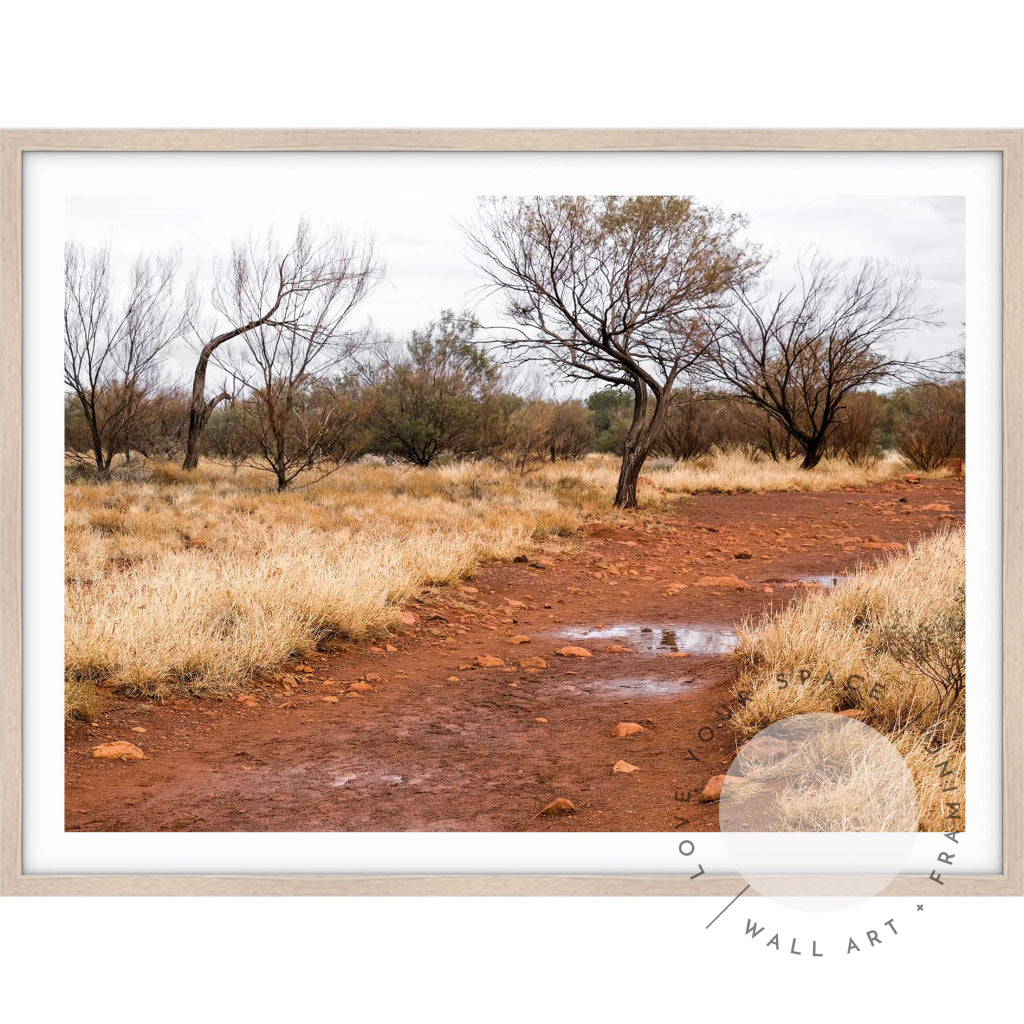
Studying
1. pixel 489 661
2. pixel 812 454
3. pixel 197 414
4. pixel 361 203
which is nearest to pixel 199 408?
pixel 197 414

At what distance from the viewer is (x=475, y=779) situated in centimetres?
319

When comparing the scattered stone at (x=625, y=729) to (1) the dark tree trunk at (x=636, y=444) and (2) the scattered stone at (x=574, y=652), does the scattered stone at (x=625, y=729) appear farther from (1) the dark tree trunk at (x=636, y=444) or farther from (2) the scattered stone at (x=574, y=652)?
(1) the dark tree trunk at (x=636, y=444)

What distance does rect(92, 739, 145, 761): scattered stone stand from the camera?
10.8 feet

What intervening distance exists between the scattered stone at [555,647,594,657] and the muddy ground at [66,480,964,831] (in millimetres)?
63

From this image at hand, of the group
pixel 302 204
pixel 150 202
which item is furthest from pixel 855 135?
pixel 150 202

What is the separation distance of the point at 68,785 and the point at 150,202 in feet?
7.64

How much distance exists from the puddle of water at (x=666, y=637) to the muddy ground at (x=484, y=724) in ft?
0.05

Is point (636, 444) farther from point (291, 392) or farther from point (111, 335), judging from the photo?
point (111, 335)

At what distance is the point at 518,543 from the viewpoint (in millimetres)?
7574

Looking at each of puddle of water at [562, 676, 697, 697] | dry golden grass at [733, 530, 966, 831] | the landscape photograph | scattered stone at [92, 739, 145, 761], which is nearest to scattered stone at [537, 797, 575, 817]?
the landscape photograph

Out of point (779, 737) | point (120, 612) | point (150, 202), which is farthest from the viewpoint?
point (120, 612)

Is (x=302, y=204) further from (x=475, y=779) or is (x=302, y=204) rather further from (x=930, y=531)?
(x=930, y=531)

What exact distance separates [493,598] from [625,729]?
Answer: 2.80 meters

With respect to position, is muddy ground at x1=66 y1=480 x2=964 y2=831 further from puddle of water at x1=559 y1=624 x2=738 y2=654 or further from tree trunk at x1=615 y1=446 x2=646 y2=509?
tree trunk at x1=615 y1=446 x2=646 y2=509
